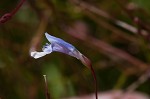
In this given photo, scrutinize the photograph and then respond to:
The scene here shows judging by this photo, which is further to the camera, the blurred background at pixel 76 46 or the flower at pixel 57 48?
the blurred background at pixel 76 46

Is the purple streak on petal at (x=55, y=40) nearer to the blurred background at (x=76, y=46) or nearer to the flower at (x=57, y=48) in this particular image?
the flower at (x=57, y=48)

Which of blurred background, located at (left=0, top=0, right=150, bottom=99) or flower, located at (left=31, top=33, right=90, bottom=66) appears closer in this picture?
flower, located at (left=31, top=33, right=90, bottom=66)

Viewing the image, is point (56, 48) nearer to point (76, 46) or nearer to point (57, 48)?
point (57, 48)

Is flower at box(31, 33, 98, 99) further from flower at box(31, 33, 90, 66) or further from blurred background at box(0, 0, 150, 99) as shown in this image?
blurred background at box(0, 0, 150, 99)

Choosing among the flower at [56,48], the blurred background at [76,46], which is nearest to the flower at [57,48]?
the flower at [56,48]

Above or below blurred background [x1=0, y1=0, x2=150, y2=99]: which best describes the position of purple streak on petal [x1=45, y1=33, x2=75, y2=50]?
above

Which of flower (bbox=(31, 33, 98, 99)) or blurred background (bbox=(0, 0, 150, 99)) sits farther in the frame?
blurred background (bbox=(0, 0, 150, 99))

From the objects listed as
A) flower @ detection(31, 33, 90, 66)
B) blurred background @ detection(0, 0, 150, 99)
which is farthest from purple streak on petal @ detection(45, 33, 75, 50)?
blurred background @ detection(0, 0, 150, 99)

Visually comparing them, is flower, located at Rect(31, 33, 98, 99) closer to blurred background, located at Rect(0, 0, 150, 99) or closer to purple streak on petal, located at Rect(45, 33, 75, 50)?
purple streak on petal, located at Rect(45, 33, 75, 50)

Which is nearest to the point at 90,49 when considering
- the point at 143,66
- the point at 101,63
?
the point at 101,63
